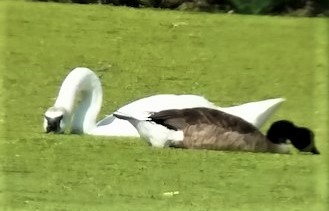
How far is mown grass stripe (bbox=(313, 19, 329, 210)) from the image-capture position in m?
4.16

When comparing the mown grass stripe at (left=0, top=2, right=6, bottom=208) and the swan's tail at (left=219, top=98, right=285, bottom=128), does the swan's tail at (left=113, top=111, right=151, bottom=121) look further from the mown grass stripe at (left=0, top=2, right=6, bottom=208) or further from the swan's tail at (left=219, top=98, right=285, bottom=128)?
the mown grass stripe at (left=0, top=2, right=6, bottom=208)

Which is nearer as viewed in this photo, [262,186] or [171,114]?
[262,186]

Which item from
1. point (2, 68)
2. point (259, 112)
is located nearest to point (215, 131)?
point (259, 112)

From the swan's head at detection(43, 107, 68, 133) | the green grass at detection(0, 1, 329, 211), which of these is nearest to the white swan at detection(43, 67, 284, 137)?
the swan's head at detection(43, 107, 68, 133)

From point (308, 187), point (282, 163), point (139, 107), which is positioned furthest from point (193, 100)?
point (308, 187)

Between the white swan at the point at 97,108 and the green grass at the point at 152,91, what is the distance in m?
0.10

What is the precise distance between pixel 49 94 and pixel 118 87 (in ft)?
1.26

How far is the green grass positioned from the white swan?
0.10 metres

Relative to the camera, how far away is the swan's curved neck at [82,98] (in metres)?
4.97

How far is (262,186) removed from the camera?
13.1 ft

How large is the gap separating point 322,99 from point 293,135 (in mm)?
938

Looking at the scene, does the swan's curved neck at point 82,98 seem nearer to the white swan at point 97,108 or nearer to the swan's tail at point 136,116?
the white swan at point 97,108

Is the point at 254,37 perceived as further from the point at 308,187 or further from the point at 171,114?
the point at 308,187

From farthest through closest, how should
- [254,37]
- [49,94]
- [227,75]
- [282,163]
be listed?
[254,37]
[227,75]
[49,94]
[282,163]
